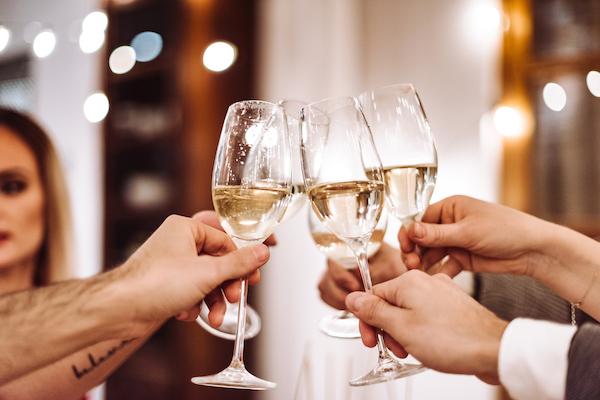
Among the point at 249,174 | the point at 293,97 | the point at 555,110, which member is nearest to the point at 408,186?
the point at 249,174

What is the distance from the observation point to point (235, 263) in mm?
840

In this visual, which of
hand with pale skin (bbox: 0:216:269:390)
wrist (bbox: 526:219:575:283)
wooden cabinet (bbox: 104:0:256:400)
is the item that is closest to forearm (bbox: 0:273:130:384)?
hand with pale skin (bbox: 0:216:269:390)

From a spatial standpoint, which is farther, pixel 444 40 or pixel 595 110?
pixel 444 40

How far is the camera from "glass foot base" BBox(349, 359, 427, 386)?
810 mm

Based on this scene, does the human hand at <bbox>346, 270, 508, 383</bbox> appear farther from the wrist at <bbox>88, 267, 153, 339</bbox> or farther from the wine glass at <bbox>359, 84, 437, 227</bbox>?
the wrist at <bbox>88, 267, 153, 339</bbox>

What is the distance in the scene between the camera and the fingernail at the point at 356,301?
0.87m

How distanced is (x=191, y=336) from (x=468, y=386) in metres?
1.48

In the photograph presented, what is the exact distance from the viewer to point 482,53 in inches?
118

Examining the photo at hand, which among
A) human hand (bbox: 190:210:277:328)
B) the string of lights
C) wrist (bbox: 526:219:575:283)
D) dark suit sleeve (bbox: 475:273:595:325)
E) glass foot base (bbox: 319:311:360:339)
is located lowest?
dark suit sleeve (bbox: 475:273:595:325)

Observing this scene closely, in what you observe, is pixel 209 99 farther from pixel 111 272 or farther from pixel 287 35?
pixel 111 272

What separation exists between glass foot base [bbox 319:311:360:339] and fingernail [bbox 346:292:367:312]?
0.71 feet

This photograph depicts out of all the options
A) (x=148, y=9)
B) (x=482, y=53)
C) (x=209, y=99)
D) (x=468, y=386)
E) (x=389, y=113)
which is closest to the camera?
(x=389, y=113)

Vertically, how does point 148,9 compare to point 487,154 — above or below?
above

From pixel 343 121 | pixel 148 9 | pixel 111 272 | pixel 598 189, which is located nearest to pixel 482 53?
A: pixel 598 189
